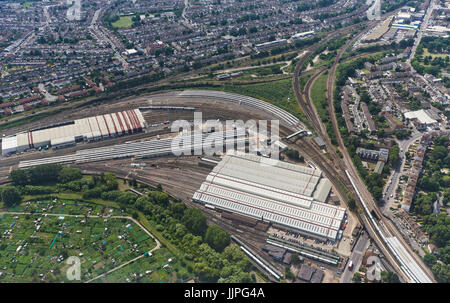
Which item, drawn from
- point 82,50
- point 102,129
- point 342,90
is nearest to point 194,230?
point 102,129

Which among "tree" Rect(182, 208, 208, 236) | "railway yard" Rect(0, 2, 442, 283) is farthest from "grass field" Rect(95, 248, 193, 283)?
"tree" Rect(182, 208, 208, 236)

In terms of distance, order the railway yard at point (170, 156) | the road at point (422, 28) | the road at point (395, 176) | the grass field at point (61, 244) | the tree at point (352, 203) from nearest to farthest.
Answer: the grass field at point (61, 244)
the railway yard at point (170, 156)
the tree at point (352, 203)
the road at point (395, 176)
the road at point (422, 28)

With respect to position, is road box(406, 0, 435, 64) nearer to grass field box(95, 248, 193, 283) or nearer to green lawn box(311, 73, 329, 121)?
green lawn box(311, 73, 329, 121)

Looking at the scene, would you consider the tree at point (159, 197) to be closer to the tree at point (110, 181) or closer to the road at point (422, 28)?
the tree at point (110, 181)

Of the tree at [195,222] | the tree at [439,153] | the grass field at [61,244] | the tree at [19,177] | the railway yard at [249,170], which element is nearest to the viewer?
the grass field at [61,244]
